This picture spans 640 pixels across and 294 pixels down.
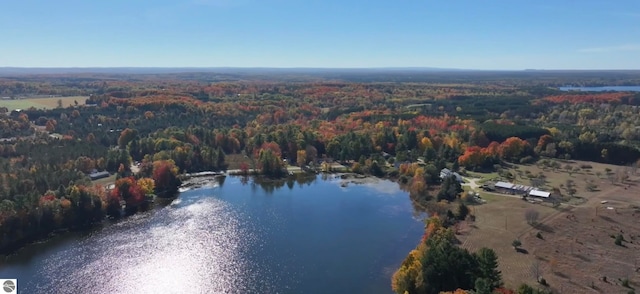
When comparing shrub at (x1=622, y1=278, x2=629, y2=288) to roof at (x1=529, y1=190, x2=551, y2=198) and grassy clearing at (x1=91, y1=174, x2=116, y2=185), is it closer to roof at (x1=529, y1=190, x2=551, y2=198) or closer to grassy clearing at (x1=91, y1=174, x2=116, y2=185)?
roof at (x1=529, y1=190, x2=551, y2=198)

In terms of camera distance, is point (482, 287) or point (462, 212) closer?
point (482, 287)

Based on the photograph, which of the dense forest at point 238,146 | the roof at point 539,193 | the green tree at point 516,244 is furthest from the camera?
the roof at point 539,193

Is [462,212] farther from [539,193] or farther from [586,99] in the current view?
[586,99]

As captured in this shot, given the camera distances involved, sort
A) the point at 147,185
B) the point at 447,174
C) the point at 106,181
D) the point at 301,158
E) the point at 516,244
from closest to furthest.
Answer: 1. the point at 516,244
2. the point at 147,185
3. the point at 106,181
4. the point at 447,174
5. the point at 301,158

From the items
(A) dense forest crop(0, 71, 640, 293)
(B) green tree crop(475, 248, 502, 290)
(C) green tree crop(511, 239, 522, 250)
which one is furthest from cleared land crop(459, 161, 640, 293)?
(A) dense forest crop(0, 71, 640, 293)

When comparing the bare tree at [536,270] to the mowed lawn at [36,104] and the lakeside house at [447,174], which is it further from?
Answer: the mowed lawn at [36,104]

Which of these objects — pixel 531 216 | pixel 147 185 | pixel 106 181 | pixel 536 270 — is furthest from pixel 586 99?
pixel 106 181

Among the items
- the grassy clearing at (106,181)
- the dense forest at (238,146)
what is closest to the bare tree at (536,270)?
the dense forest at (238,146)
